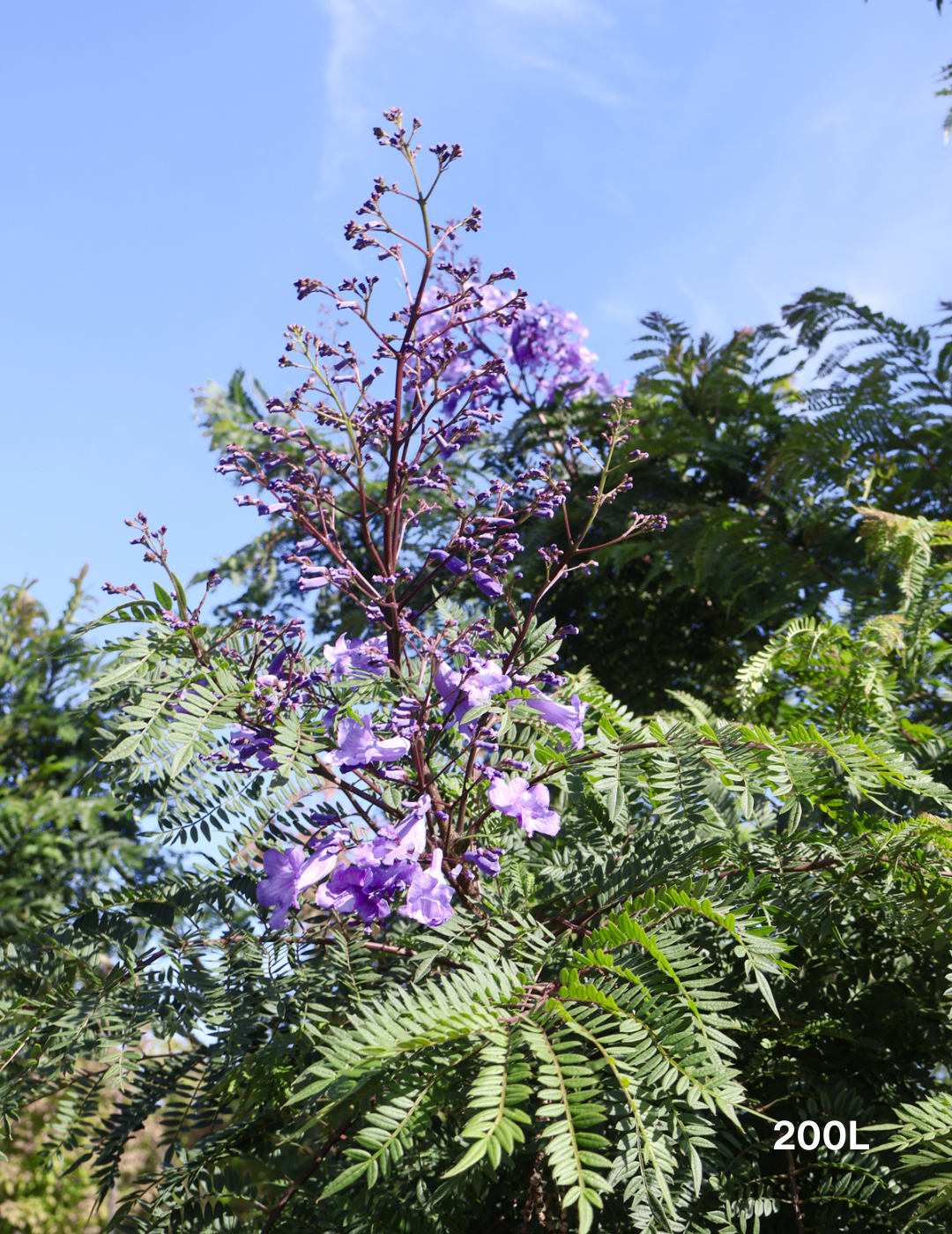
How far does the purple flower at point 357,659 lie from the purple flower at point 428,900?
27cm

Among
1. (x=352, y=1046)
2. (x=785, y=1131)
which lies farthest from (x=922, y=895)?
(x=352, y=1046)

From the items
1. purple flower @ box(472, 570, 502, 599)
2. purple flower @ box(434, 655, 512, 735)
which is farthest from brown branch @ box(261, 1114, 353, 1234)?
purple flower @ box(472, 570, 502, 599)

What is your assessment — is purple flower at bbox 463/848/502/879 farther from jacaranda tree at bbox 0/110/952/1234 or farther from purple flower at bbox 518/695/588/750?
purple flower at bbox 518/695/588/750

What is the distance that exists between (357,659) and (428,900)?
1.13 feet

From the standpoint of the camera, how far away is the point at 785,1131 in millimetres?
1275

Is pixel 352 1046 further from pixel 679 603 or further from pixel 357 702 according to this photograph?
pixel 679 603

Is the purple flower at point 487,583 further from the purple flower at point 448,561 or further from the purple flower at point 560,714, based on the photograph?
the purple flower at point 560,714

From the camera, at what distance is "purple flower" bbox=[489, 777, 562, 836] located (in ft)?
3.91

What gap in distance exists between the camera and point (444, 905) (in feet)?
3.71

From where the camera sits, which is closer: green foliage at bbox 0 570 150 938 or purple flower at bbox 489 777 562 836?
purple flower at bbox 489 777 562 836

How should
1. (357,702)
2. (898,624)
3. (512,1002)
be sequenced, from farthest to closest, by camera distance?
(898,624), (357,702), (512,1002)

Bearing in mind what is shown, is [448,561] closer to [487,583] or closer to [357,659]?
[487,583]

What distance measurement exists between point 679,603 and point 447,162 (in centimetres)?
231

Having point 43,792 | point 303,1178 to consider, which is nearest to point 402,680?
point 303,1178
